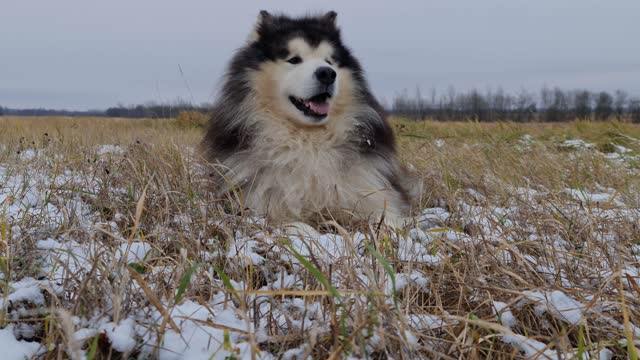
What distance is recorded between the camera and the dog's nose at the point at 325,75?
10.1 ft

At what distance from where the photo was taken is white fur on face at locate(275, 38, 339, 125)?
10.2 feet

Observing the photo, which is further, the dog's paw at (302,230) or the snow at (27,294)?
the dog's paw at (302,230)

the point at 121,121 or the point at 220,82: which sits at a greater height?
the point at 220,82

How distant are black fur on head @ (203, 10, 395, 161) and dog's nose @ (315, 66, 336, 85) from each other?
323 mm

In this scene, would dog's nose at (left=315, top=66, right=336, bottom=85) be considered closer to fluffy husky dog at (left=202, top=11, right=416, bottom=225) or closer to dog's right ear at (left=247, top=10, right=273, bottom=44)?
fluffy husky dog at (left=202, top=11, right=416, bottom=225)

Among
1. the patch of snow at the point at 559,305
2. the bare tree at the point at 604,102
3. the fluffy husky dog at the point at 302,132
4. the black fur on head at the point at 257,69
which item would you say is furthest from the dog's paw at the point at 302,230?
the bare tree at the point at 604,102

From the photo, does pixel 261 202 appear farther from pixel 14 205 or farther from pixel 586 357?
pixel 586 357

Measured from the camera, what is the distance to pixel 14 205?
263cm

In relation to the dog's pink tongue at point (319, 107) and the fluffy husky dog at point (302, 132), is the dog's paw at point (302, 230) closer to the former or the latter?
the fluffy husky dog at point (302, 132)

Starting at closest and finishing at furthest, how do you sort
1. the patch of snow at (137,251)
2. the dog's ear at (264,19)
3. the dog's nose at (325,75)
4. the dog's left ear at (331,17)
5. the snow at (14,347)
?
the snow at (14,347) → the patch of snow at (137,251) → the dog's nose at (325,75) → the dog's ear at (264,19) → the dog's left ear at (331,17)

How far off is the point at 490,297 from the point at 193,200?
5.39ft

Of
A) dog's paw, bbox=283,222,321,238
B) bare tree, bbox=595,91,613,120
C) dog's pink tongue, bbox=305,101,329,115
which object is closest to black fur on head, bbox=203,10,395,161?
dog's pink tongue, bbox=305,101,329,115

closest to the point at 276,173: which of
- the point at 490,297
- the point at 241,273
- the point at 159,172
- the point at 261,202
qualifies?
the point at 261,202

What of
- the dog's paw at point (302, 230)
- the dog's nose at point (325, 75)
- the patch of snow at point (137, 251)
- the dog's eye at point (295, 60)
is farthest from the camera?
the dog's eye at point (295, 60)
